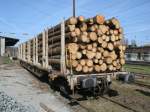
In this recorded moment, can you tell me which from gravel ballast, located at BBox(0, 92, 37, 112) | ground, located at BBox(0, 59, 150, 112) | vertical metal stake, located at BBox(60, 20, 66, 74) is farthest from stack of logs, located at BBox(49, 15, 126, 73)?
gravel ballast, located at BBox(0, 92, 37, 112)

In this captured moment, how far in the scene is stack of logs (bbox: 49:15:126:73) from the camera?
9.45 meters

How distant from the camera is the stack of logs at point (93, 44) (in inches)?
372

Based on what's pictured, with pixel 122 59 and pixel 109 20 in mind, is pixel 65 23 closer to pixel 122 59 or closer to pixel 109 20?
pixel 109 20

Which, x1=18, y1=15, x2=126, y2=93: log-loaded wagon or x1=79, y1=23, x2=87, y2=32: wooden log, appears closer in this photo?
x1=18, y1=15, x2=126, y2=93: log-loaded wagon

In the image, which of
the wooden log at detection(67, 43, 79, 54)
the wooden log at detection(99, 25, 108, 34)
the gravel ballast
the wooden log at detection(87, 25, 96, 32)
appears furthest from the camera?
the wooden log at detection(99, 25, 108, 34)

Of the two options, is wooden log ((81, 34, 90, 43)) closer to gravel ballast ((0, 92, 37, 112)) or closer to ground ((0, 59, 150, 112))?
ground ((0, 59, 150, 112))

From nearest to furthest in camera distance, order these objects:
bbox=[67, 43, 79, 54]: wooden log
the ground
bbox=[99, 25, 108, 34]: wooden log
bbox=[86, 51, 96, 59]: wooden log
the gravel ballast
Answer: the gravel ballast < the ground < bbox=[67, 43, 79, 54]: wooden log < bbox=[86, 51, 96, 59]: wooden log < bbox=[99, 25, 108, 34]: wooden log

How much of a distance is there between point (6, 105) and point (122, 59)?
5.03 meters

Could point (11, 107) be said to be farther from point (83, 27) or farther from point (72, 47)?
point (83, 27)

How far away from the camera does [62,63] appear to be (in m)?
9.68

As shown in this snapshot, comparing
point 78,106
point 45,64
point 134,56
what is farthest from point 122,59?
point 134,56

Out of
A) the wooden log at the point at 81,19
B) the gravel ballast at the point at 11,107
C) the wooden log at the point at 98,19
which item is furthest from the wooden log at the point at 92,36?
the gravel ballast at the point at 11,107

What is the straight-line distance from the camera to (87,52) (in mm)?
9625

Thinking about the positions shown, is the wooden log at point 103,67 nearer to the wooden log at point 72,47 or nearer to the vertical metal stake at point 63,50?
the wooden log at point 72,47
